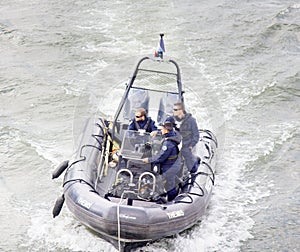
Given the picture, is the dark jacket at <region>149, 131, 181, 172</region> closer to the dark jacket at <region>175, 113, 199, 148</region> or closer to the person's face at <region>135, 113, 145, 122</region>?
the dark jacket at <region>175, 113, 199, 148</region>

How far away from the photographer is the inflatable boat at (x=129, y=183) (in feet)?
22.7

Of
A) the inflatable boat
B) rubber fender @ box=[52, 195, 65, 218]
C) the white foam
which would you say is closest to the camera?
the inflatable boat

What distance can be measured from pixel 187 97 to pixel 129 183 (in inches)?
186

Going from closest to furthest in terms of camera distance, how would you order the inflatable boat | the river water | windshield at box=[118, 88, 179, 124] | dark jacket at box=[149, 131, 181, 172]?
the inflatable boat
dark jacket at box=[149, 131, 181, 172]
the river water
windshield at box=[118, 88, 179, 124]

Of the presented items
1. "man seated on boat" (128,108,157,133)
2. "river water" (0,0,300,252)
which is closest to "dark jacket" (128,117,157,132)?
"man seated on boat" (128,108,157,133)

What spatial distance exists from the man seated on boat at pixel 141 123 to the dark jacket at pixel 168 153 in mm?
706

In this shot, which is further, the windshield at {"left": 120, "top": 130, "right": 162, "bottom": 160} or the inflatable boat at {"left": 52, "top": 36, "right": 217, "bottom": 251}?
the windshield at {"left": 120, "top": 130, "right": 162, "bottom": 160}

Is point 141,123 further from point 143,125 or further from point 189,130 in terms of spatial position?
point 189,130

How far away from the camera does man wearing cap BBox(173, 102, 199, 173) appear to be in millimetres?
8172

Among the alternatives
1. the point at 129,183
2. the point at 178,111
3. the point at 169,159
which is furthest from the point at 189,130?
the point at 129,183

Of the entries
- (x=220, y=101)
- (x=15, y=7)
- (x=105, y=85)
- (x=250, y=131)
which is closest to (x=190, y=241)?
(x=250, y=131)

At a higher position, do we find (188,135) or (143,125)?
(143,125)

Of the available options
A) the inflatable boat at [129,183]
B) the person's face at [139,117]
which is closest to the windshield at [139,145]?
the inflatable boat at [129,183]

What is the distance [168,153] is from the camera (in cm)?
747
